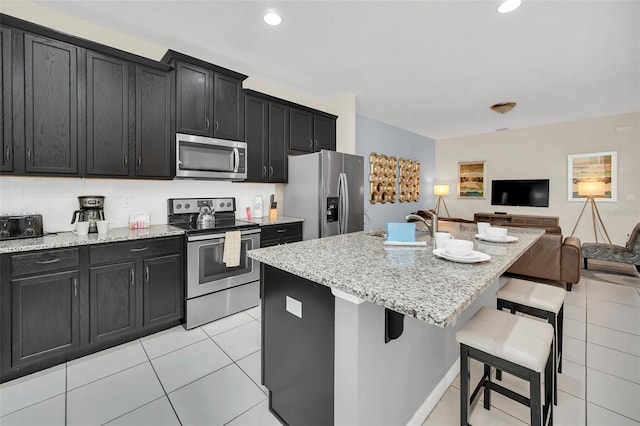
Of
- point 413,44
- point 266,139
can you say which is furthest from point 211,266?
point 413,44

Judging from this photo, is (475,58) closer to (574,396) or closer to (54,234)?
(574,396)

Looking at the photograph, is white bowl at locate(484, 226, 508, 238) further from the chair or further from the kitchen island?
the chair

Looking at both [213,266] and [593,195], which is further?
[593,195]

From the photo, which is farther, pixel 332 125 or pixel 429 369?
pixel 332 125

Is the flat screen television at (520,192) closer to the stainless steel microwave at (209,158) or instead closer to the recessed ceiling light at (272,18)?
the stainless steel microwave at (209,158)

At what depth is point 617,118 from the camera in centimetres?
517

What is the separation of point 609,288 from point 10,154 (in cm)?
644

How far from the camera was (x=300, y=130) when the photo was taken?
12.7 feet

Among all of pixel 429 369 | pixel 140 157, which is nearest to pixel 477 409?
pixel 429 369

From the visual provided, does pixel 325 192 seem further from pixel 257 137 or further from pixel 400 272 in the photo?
pixel 400 272

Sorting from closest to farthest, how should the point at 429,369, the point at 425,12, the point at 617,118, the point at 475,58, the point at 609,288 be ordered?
the point at 429,369 → the point at 425,12 → the point at 475,58 → the point at 609,288 → the point at 617,118

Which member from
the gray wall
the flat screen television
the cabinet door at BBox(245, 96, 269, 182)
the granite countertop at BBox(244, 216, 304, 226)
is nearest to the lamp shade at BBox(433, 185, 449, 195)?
the gray wall

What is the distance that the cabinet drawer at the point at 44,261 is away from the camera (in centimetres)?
188

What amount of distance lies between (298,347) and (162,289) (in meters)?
1.71
